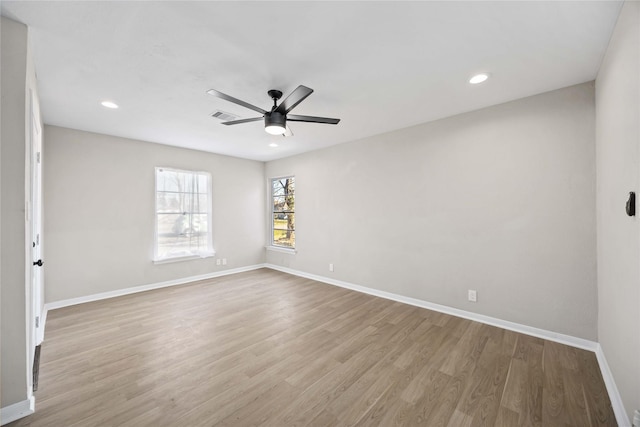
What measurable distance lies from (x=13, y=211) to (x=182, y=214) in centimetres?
327

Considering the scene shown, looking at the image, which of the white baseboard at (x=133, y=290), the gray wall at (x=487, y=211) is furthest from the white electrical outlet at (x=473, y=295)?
the white baseboard at (x=133, y=290)

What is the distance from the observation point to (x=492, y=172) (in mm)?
2980

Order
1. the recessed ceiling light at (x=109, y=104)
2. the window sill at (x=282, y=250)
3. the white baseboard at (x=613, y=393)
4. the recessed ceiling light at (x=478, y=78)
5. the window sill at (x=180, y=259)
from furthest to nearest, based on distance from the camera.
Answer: the window sill at (x=282, y=250)
the window sill at (x=180, y=259)
the recessed ceiling light at (x=109, y=104)
the recessed ceiling light at (x=478, y=78)
the white baseboard at (x=613, y=393)

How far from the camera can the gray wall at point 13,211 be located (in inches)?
63.0

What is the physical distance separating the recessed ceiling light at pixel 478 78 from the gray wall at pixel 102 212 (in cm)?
465

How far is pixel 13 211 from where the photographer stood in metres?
1.63

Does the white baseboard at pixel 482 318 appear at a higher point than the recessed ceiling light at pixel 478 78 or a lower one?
lower

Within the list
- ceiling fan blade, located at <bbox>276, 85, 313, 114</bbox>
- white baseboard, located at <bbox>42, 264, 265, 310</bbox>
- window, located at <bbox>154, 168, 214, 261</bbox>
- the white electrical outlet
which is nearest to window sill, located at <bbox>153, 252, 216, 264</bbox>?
window, located at <bbox>154, 168, 214, 261</bbox>

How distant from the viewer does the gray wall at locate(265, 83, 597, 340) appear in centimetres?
251

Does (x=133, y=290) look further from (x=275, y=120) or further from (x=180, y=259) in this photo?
(x=275, y=120)

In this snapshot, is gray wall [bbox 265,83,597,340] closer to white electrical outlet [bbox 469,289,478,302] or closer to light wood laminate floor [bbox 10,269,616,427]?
white electrical outlet [bbox 469,289,478,302]

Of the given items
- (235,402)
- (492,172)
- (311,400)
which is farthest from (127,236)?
(492,172)

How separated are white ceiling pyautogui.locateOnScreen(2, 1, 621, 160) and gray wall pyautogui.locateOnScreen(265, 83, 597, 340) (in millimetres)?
416

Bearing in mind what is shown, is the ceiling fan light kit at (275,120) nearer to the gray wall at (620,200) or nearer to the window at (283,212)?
the gray wall at (620,200)
